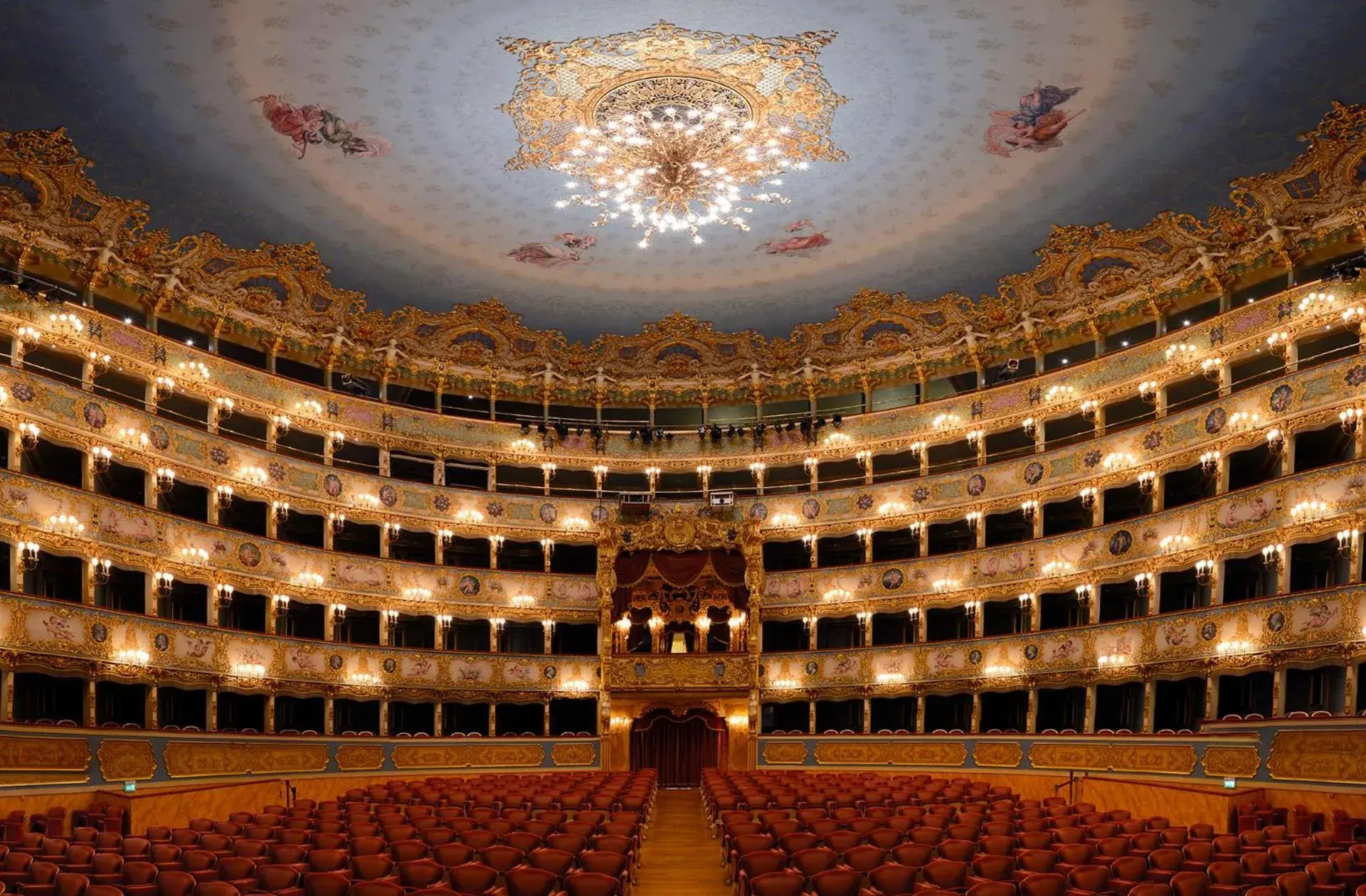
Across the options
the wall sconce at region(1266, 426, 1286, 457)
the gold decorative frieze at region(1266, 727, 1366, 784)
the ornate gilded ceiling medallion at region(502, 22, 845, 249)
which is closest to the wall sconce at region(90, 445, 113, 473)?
the ornate gilded ceiling medallion at region(502, 22, 845, 249)

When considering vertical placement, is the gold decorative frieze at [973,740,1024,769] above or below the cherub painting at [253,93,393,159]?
below

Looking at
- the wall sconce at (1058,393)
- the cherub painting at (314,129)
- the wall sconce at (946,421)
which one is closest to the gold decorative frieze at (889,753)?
the wall sconce at (946,421)

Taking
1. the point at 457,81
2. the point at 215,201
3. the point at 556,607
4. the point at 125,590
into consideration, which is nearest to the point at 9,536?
the point at 125,590

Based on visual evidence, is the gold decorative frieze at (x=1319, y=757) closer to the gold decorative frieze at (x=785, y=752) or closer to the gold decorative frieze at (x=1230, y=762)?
the gold decorative frieze at (x=1230, y=762)

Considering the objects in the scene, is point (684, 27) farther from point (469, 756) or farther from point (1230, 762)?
point (469, 756)

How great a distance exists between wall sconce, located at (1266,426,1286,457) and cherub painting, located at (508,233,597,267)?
14808mm

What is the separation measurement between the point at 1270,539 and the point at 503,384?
66.4ft

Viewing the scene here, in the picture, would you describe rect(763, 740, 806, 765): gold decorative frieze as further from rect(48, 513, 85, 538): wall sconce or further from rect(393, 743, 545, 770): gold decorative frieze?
rect(48, 513, 85, 538): wall sconce

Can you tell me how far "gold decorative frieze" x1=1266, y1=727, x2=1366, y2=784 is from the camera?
15805 millimetres

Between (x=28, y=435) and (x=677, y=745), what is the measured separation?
1862cm

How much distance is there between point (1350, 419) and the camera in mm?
22000

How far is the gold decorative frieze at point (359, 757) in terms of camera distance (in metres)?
26.2

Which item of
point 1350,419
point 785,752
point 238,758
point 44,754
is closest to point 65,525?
point 238,758

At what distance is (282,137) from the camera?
73.4 feet
